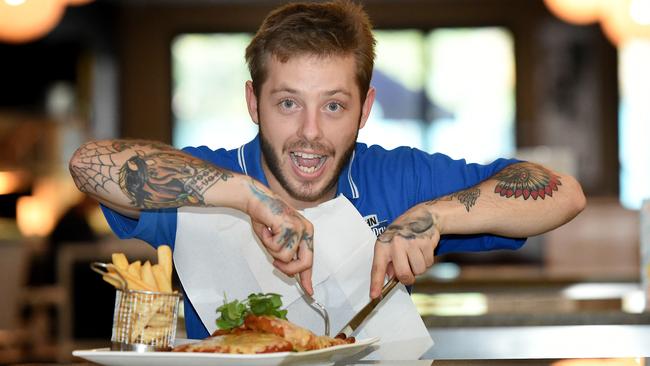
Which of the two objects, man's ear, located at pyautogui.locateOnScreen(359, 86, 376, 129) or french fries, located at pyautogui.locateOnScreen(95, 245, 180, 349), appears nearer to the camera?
french fries, located at pyautogui.locateOnScreen(95, 245, 180, 349)

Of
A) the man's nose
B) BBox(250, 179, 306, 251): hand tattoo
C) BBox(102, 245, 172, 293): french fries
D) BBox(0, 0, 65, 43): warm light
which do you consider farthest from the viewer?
BBox(0, 0, 65, 43): warm light

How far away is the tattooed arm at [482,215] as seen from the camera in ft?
5.64

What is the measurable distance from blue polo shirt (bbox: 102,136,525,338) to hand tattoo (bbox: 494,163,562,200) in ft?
0.26

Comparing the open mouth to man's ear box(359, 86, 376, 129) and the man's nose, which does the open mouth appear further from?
man's ear box(359, 86, 376, 129)

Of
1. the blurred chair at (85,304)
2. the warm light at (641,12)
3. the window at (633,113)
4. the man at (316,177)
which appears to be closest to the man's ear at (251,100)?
the man at (316,177)

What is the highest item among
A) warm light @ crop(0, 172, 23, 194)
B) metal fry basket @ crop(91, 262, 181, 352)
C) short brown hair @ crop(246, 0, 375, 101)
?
warm light @ crop(0, 172, 23, 194)

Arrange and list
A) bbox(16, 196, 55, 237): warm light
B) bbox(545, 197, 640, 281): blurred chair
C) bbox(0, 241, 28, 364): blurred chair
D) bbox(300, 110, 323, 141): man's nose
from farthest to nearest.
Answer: bbox(16, 196, 55, 237): warm light → bbox(0, 241, 28, 364): blurred chair → bbox(545, 197, 640, 281): blurred chair → bbox(300, 110, 323, 141): man's nose

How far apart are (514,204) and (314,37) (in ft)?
1.49

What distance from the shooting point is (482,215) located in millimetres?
1896

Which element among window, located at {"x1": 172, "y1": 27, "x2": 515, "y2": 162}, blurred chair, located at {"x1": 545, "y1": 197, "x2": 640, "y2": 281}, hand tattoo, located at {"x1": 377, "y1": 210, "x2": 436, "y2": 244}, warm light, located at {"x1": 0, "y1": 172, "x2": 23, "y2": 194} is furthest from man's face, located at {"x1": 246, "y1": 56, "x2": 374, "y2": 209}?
window, located at {"x1": 172, "y1": 27, "x2": 515, "y2": 162}

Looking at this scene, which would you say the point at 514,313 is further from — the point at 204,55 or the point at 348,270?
the point at 204,55

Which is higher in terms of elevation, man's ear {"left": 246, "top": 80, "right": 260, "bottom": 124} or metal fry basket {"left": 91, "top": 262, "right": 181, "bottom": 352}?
man's ear {"left": 246, "top": 80, "right": 260, "bottom": 124}

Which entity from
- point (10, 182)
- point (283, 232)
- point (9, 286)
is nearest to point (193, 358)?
point (283, 232)

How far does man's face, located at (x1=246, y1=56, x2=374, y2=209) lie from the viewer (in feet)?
6.22
